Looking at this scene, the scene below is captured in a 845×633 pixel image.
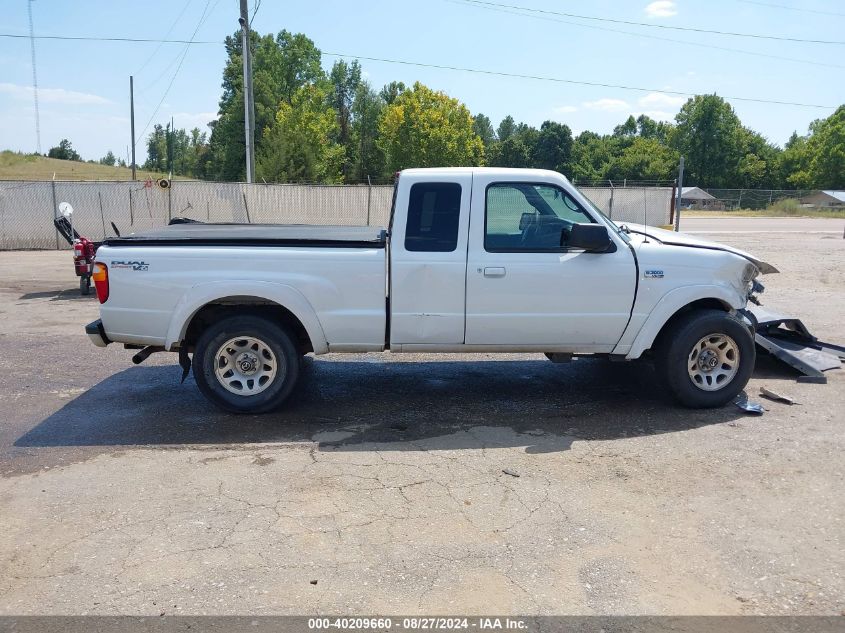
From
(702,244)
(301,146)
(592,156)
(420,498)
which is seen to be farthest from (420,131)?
(420,498)

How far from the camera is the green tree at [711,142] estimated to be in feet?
307

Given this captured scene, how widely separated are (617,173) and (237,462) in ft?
305

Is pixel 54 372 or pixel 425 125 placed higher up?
pixel 425 125

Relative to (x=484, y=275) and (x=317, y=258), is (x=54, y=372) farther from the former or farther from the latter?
(x=484, y=275)

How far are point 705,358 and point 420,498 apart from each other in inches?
120

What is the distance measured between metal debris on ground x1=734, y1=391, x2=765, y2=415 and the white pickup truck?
292 mm

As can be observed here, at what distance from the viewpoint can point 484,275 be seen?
579cm

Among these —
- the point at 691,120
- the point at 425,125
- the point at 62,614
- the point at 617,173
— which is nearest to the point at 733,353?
the point at 62,614

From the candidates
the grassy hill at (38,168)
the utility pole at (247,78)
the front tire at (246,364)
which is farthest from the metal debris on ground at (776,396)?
the grassy hill at (38,168)

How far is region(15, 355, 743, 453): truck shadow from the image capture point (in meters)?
5.52

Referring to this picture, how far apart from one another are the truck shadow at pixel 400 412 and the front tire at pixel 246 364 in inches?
7.4

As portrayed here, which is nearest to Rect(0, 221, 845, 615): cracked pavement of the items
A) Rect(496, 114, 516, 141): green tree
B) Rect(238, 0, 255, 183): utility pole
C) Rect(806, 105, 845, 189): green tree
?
Rect(238, 0, 255, 183): utility pole

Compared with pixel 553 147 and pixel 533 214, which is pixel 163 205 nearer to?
pixel 533 214

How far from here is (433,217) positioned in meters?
5.88
